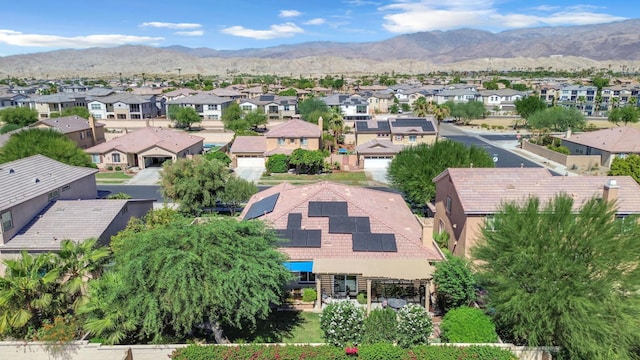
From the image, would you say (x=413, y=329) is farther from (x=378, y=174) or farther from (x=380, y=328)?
(x=378, y=174)

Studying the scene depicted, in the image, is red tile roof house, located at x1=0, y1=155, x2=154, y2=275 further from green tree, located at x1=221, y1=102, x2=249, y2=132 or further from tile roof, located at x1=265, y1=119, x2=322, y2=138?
green tree, located at x1=221, y1=102, x2=249, y2=132

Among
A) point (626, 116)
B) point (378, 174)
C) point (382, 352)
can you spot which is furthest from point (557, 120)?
point (382, 352)

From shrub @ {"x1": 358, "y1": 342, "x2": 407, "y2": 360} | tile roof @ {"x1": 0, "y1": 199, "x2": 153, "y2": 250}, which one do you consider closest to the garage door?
tile roof @ {"x1": 0, "y1": 199, "x2": 153, "y2": 250}

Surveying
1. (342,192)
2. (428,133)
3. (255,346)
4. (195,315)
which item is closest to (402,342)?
(255,346)

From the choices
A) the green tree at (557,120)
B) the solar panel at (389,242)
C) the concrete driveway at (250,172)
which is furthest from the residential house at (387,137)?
the solar panel at (389,242)

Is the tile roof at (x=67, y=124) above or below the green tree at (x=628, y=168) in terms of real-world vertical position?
above

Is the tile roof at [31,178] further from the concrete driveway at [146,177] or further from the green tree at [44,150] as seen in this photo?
the concrete driveway at [146,177]

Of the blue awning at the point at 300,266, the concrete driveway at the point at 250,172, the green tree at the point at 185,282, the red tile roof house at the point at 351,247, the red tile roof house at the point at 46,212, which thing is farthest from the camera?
the concrete driveway at the point at 250,172
